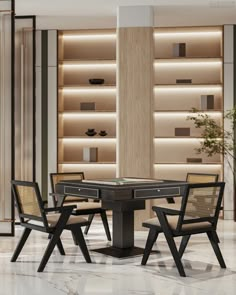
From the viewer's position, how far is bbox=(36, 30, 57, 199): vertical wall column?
849cm

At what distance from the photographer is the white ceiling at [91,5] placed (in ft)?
22.7

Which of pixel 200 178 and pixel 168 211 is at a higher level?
pixel 200 178

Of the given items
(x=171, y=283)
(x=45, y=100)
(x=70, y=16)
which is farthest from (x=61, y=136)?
(x=171, y=283)

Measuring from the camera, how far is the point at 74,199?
6.69 m

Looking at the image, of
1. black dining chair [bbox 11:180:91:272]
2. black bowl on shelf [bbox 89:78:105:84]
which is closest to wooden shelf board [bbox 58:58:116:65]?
black bowl on shelf [bbox 89:78:105:84]

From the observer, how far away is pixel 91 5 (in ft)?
23.1

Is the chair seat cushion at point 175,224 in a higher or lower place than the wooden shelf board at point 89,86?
lower

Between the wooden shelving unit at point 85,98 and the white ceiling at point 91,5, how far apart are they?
4.16 feet

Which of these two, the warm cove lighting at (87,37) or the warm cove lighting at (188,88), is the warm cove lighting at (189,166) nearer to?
the warm cove lighting at (188,88)

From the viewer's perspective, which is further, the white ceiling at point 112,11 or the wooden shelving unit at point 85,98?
the wooden shelving unit at point 85,98

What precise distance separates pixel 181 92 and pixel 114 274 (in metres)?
4.56

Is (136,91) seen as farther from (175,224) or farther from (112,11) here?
(175,224)

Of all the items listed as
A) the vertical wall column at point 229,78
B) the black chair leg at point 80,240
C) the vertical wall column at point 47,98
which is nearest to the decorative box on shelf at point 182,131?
the vertical wall column at point 229,78

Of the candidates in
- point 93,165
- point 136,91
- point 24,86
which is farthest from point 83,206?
point 93,165
